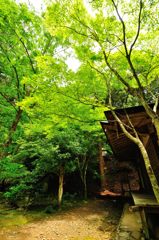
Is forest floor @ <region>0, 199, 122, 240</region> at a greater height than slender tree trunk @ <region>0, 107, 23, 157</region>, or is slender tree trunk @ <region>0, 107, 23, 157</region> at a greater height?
slender tree trunk @ <region>0, 107, 23, 157</region>

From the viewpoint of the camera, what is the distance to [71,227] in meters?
8.70

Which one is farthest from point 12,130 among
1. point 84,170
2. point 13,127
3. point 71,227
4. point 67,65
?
point 84,170

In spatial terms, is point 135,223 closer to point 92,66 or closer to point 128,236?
point 128,236

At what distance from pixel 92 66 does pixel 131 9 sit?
201cm

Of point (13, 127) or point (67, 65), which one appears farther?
point (13, 127)

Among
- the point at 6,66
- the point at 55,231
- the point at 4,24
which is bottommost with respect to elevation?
the point at 55,231

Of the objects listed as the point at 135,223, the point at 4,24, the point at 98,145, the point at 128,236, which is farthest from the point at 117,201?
the point at 4,24

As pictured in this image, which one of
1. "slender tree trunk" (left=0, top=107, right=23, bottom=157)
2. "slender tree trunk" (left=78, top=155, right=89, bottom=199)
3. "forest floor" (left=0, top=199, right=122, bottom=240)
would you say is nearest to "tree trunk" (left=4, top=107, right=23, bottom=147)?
"slender tree trunk" (left=0, top=107, right=23, bottom=157)

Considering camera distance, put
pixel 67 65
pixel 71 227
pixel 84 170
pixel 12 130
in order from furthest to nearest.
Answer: pixel 84 170, pixel 12 130, pixel 71 227, pixel 67 65

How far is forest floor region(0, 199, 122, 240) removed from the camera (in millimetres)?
7473

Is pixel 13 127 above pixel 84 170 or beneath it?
above

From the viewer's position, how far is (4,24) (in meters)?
7.45

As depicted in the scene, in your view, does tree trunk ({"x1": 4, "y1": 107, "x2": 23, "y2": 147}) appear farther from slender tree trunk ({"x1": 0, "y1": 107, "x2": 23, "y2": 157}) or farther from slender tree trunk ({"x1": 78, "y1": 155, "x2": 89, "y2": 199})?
slender tree trunk ({"x1": 78, "y1": 155, "x2": 89, "y2": 199})

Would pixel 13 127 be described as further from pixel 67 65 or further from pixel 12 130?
pixel 67 65
